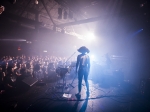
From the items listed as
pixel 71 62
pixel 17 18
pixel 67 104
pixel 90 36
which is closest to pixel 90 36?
pixel 90 36

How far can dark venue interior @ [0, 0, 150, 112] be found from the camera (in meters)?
4.79

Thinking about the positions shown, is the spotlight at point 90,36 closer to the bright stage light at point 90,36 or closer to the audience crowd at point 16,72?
the bright stage light at point 90,36

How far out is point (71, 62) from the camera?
351 inches

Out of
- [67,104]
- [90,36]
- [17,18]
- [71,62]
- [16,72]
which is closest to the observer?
[67,104]

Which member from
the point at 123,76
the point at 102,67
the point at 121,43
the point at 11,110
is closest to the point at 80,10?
the point at 121,43

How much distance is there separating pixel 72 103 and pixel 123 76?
573cm

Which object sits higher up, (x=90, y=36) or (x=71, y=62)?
(x=90, y=36)

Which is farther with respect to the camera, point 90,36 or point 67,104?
point 90,36

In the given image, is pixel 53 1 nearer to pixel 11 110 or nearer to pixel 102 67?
pixel 102 67

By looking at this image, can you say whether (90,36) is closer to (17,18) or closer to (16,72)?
(17,18)

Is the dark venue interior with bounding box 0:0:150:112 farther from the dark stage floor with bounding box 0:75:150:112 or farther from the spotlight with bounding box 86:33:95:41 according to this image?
the spotlight with bounding box 86:33:95:41

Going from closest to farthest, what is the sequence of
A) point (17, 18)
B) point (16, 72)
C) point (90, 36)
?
point (17, 18) < point (16, 72) < point (90, 36)

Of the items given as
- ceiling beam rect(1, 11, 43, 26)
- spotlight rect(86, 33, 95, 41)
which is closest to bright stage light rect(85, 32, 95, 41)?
spotlight rect(86, 33, 95, 41)

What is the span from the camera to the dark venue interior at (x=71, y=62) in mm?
4793
